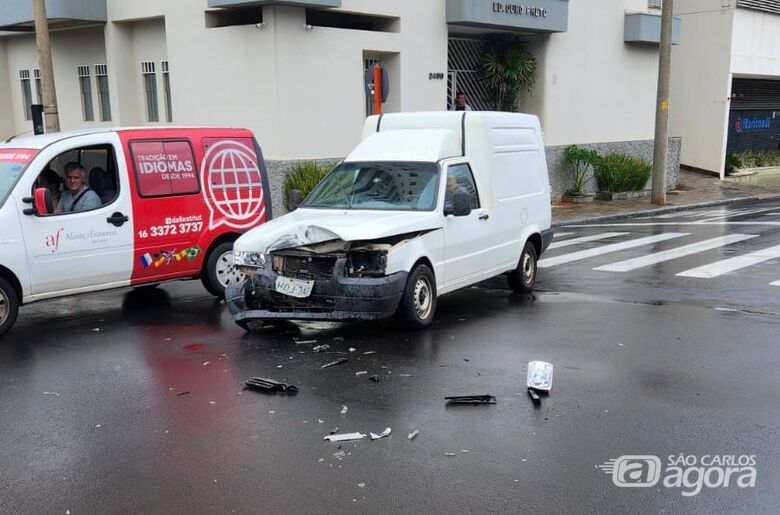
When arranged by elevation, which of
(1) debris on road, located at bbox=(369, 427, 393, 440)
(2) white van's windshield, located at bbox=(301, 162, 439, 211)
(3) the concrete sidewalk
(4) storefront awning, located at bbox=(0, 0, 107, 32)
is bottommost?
(3) the concrete sidewalk

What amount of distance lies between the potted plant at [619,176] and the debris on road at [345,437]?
18.7 meters

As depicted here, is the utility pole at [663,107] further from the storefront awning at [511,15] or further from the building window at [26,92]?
the building window at [26,92]

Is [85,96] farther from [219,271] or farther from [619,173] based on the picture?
[619,173]

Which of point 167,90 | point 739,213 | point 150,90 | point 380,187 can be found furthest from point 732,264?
point 150,90

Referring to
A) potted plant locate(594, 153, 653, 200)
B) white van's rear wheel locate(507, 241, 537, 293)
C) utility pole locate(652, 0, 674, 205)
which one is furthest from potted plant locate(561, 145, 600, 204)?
white van's rear wheel locate(507, 241, 537, 293)

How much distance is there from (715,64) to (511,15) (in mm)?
11662

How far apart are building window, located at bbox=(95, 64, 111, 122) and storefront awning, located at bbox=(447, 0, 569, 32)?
8675mm

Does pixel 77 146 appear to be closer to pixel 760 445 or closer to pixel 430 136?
pixel 430 136

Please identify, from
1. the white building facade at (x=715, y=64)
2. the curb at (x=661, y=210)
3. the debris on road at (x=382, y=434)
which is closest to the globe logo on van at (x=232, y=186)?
the debris on road at (x=382, y=434)

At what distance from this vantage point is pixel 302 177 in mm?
16578

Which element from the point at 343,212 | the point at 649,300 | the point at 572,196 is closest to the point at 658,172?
the point at 572,196

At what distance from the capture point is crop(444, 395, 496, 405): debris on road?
6.22 metres

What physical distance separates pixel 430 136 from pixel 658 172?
45.0ft

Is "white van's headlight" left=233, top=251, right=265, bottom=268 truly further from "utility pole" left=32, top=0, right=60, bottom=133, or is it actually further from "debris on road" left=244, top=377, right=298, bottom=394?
"utility pole" left=32, top=0, right=60, bottom=133
